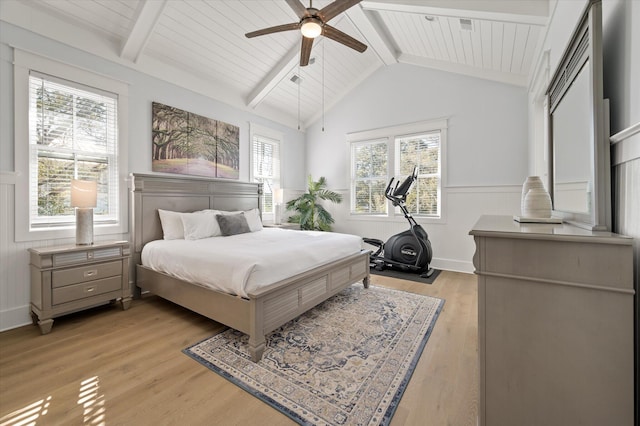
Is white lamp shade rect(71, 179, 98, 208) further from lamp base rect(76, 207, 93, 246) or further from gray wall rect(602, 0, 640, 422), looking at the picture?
gray wall rect(602, 0, 640, 422)

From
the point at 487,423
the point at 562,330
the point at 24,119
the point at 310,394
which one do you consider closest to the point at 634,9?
the point at 562,330

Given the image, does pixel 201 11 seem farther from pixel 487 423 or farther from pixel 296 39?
pixel 487 423

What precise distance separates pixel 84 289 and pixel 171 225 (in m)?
1.09

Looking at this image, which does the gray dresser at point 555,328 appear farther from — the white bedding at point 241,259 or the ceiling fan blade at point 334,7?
the ceiling fan blade at point 334,7

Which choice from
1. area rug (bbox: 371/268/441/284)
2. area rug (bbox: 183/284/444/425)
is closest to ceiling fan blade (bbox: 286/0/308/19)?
area rug (bbox: 183/284/444/425)

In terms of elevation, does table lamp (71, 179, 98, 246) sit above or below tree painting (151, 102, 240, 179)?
below

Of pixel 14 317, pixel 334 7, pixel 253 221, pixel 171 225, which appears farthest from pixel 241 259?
pixel 14 317

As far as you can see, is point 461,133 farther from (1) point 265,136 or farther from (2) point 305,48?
(1) point 265,136

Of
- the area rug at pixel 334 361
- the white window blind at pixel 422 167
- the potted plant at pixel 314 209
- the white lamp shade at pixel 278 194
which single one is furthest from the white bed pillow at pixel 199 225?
the white window blind at pixel 422 167

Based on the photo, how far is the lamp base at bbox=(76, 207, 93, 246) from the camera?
2.83 metres

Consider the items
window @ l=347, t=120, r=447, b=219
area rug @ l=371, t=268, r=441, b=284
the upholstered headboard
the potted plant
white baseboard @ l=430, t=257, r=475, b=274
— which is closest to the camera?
the upholstered headboard

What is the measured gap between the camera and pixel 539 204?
145 cm

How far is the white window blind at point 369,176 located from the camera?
17.7 feet

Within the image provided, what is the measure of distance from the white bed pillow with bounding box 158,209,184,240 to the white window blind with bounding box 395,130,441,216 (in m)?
3.89
